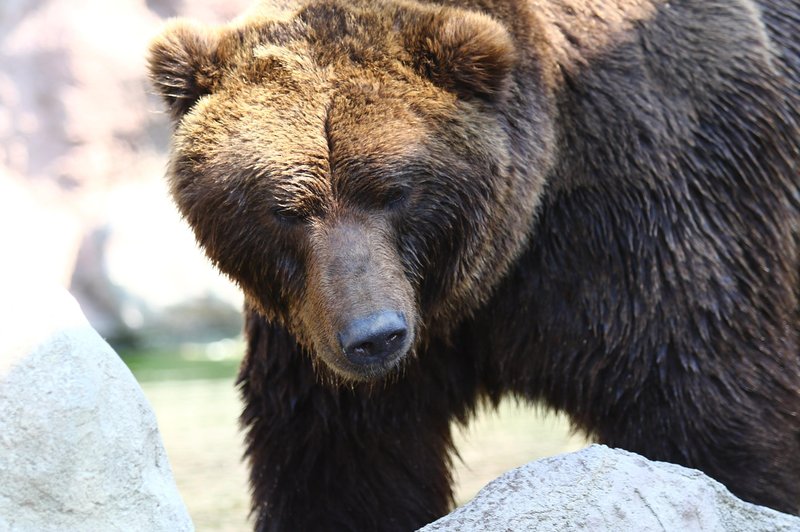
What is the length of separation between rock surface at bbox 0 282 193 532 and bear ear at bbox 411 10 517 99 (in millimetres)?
1502

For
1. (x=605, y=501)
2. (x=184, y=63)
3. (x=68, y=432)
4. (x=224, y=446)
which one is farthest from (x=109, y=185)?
(x=605, y=501)

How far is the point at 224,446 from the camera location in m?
7.67

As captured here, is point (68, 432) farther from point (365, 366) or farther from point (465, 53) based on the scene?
point (465, 53)

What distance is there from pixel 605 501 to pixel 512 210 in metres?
1.29

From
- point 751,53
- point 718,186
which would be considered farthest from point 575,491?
point 751,53

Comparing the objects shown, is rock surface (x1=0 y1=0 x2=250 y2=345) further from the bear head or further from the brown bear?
the bear head

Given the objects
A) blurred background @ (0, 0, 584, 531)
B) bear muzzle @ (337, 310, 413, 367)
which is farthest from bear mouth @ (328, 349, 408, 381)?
blurred background @ (0, 0, 584, 531)

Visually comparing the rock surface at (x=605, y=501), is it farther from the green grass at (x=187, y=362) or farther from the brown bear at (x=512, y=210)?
the green grass at (x=187, y=362)

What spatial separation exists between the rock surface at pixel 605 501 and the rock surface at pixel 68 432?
2.72 ft

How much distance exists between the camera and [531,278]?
441 cm

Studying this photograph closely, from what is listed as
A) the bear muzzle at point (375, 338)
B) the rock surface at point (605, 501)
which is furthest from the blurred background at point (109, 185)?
the rock surface at point (605, 501)

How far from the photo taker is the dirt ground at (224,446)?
256 inches

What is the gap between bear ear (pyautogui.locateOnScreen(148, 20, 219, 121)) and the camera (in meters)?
4.08

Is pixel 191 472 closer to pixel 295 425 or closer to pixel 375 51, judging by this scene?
pixel 295 425
